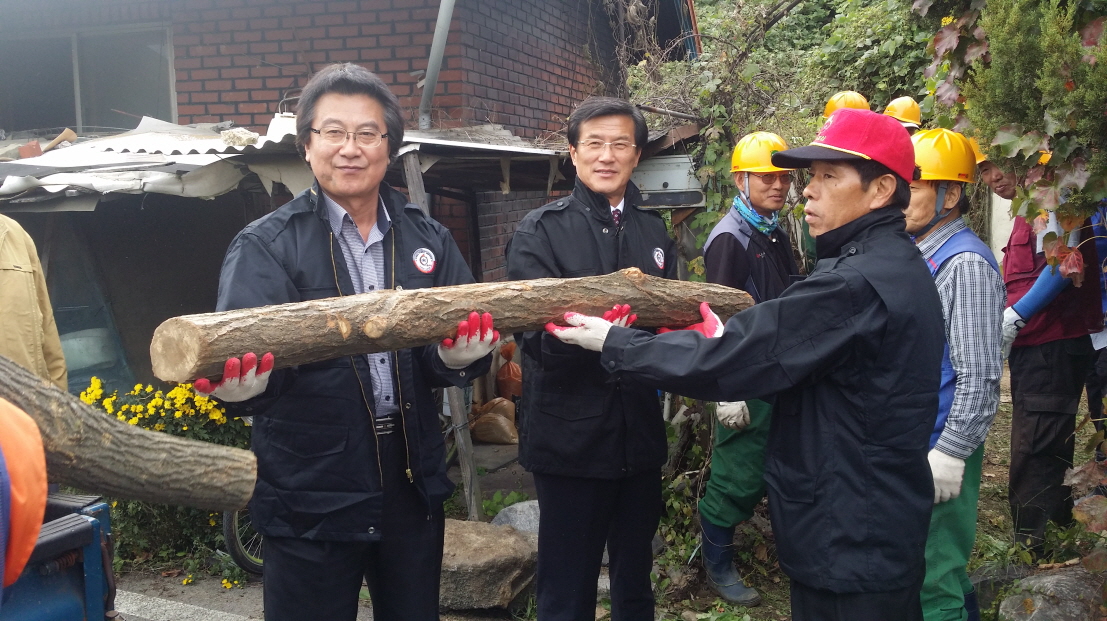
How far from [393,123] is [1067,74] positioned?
200 centimetres

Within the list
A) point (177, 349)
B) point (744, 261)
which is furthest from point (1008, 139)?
point (177, 349)

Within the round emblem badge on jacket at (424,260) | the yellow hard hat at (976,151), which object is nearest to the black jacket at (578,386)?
the round emblem badge on jacket at (424,260)

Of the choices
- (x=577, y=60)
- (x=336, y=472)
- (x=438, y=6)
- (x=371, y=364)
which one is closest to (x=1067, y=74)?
(x=371, y=364)

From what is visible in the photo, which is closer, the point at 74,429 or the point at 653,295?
the point at 74,429

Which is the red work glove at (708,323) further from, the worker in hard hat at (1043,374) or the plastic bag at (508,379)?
the plastic bag at (508,379)

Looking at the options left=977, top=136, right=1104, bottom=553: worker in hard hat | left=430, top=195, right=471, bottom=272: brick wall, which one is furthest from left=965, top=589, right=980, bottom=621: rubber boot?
left=430, top=195, right=471, bottom=272: brick wall

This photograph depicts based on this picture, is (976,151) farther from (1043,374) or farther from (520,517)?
(520,517)

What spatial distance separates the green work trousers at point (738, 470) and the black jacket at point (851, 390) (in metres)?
1.54

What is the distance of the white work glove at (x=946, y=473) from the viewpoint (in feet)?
8.83

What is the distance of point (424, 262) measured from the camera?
8.48 feet

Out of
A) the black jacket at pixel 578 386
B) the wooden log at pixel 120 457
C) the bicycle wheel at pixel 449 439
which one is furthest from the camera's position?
the bicycle wheel at pixel 449 439

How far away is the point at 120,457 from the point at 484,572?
2412mm

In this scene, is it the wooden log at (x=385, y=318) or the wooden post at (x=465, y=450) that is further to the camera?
the wooden post at (x=465, y=450)

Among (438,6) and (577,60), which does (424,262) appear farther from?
(577,60)
